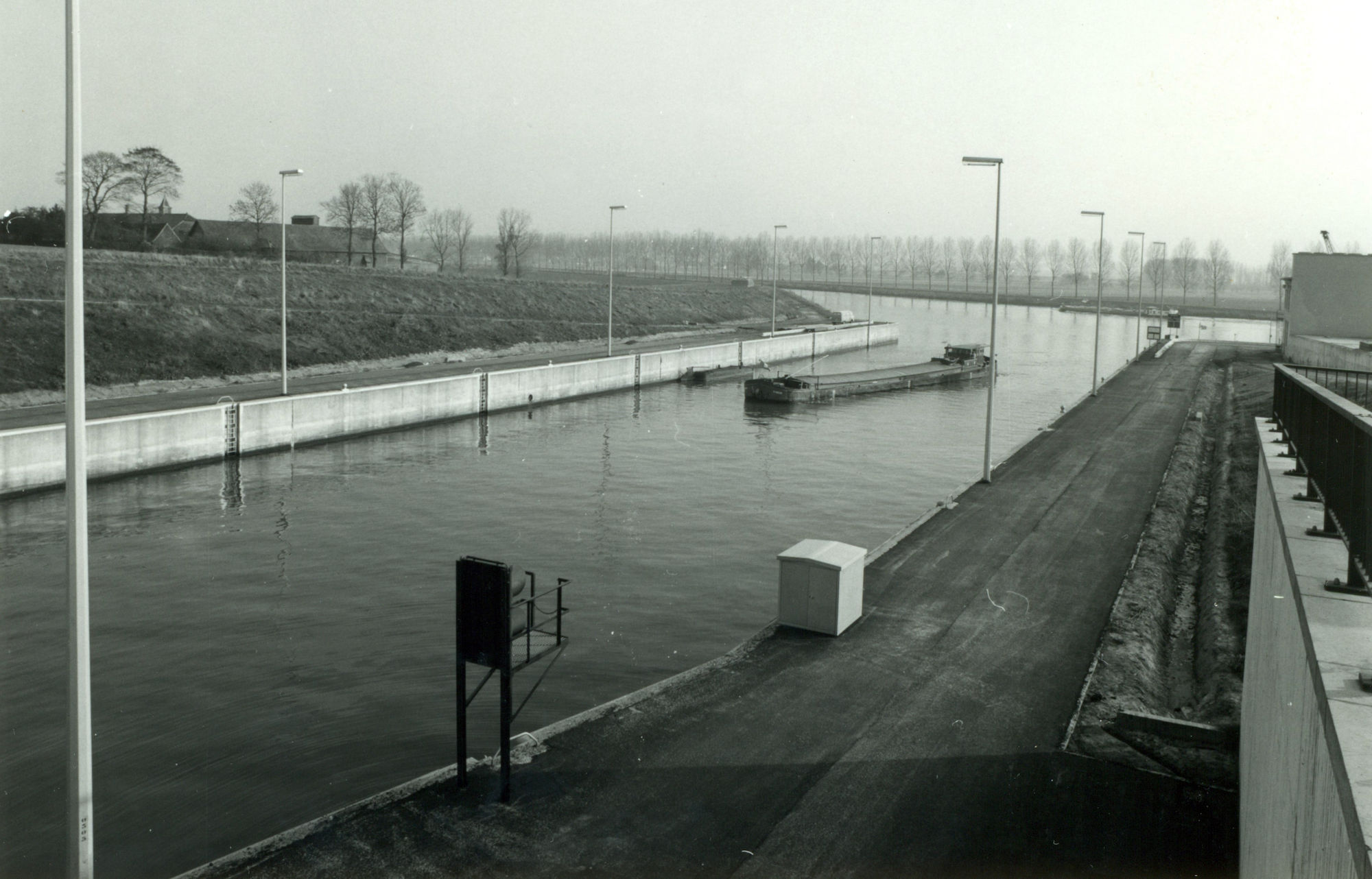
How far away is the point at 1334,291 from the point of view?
57.8 metres

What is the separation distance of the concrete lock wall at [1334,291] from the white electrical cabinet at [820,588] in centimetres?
5062

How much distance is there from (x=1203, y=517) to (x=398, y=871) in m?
24.0

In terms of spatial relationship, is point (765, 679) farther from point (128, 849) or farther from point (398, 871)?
point (128, 849)

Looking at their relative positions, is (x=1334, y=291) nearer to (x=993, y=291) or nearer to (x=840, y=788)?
(x=993, y=291)

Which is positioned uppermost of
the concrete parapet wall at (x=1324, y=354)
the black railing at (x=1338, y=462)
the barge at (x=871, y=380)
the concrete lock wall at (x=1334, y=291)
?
the concrete lock wall at (x=1334, y=291)

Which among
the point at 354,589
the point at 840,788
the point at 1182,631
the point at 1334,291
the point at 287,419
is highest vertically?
the point at 1334,291

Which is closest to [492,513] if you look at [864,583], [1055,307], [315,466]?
[315,466]

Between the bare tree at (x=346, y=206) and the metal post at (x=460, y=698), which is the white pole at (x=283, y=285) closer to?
the metal post at (x=460, y=698)

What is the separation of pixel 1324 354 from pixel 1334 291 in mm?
19088

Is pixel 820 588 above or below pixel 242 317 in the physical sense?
below

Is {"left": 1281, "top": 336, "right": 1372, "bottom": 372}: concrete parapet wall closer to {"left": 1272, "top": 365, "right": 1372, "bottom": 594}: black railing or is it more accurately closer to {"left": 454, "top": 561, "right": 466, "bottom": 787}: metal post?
{"left": 1272, "top": 365, "right": 1372, "bottom": 594}: black railing

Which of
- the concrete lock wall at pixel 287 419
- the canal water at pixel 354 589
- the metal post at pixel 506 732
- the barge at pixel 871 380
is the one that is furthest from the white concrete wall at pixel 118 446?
the barge at pixel 871 380

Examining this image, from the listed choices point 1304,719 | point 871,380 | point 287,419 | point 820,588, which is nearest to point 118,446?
point 287,419

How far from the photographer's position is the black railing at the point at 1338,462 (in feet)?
24.1
